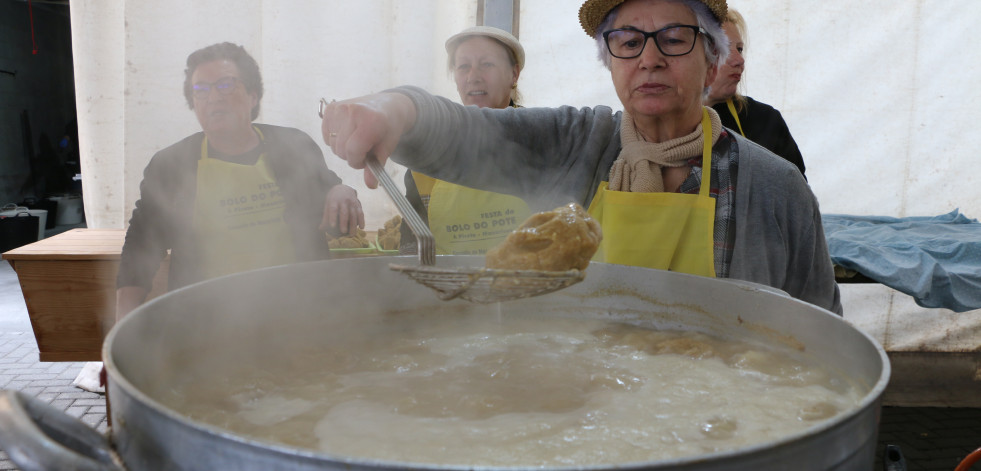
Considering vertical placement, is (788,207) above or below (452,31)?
below

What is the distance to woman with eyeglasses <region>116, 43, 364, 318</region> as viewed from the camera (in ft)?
9.03

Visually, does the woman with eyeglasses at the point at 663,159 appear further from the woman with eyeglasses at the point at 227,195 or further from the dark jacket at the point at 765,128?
the woman with eyeglasses at the point at 227,195

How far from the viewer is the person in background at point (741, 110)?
282cm

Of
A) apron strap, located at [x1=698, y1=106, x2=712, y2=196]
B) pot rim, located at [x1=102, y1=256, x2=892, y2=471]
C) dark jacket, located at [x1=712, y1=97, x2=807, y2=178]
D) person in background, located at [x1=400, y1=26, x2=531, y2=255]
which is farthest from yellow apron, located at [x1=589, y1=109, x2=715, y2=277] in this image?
dark jacket, located at [x1=712, y1=97, x2=807, y2=178]

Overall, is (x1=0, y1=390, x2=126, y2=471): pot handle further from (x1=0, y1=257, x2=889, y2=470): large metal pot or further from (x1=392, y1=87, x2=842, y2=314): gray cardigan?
(x1=392, y1=87, x2=842, y2=314): gray cardigan

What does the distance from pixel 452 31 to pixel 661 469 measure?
119 inches

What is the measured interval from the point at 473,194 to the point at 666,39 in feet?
4.70

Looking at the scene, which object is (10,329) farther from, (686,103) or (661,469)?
(661,469)

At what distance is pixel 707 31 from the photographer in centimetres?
165

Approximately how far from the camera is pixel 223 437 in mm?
546

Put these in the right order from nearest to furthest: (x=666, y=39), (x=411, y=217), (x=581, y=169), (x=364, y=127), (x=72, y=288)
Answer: (x=411, y=217)
(x=364, y=127)
(x=666, y=39)
(x=581, y=169)
(x=72, y=288)

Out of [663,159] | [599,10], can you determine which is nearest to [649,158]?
[663,159]

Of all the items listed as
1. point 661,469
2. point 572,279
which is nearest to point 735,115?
point 572,279

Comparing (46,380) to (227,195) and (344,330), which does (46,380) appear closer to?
(227,195)
